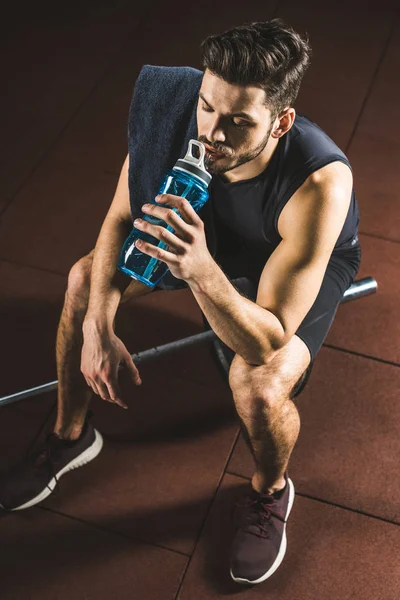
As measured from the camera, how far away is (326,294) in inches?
61.2

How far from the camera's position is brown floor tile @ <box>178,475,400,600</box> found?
1.53 metres

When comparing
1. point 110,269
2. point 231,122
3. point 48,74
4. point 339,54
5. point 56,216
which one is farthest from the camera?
point 339,54

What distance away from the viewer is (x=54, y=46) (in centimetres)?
303

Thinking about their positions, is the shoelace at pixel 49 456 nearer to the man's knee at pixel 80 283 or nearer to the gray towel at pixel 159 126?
the man's knee at pixel 80 283

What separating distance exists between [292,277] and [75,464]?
0.78m

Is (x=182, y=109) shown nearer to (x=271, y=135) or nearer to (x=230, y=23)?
(x=271, y=135)

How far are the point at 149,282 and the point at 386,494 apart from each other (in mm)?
804

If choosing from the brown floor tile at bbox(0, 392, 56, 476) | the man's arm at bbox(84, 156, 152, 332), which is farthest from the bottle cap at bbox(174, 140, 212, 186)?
the brown floor tile at bbox(0, 392, 56, 476)

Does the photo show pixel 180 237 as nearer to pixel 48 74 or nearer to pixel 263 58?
pixel 263 58

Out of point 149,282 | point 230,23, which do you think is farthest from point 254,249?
point 230,23

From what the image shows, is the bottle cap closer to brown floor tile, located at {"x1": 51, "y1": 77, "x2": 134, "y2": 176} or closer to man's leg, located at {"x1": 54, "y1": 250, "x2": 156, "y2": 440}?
man's leg, located at {"x1": 54, "y1": 250, "x2": 156, "y2": 440}

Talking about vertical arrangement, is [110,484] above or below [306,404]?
below

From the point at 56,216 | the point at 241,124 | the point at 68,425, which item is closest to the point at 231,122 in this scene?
the point at 241,124

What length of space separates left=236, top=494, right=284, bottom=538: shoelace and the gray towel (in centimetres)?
63
